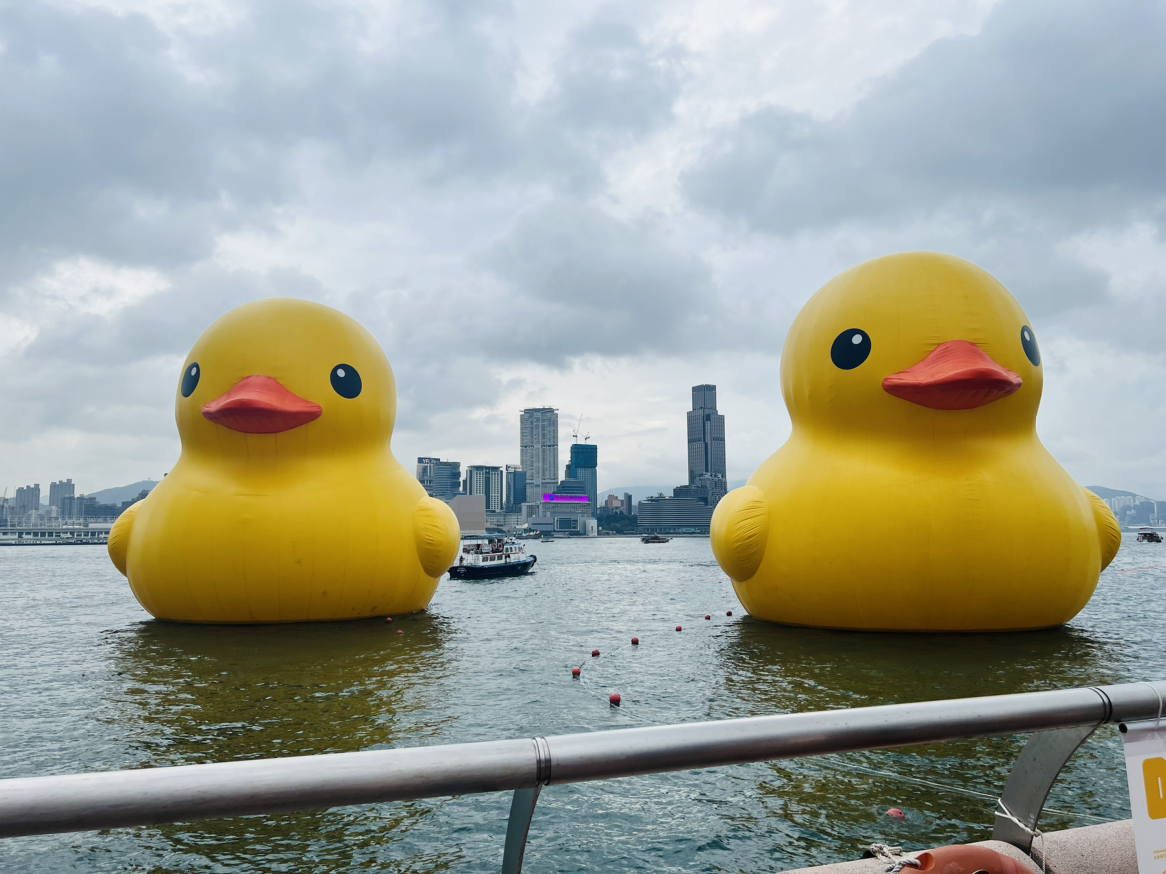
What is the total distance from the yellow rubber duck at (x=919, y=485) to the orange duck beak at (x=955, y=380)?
0.9 inches

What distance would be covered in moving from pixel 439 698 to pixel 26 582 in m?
36.0

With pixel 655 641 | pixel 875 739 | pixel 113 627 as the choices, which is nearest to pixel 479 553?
pixel 113 627

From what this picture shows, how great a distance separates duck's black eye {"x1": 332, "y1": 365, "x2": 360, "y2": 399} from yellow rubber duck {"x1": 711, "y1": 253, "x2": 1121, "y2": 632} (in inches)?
256

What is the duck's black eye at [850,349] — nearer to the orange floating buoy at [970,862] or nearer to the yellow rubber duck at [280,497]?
the yellow rubber duck at [280,497]

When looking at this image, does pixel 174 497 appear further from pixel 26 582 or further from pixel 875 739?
pixel 26 582

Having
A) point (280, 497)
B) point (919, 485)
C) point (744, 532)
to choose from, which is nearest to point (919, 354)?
point (919, 485)

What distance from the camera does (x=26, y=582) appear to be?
35.6 m

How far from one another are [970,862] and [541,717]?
21.0ft

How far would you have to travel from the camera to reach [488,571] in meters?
34.0

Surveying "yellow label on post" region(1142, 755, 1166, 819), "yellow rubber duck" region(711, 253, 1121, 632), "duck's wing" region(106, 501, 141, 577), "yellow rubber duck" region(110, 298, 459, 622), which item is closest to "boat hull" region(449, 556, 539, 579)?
"duck's wing" region(106, 501, 141, 577)

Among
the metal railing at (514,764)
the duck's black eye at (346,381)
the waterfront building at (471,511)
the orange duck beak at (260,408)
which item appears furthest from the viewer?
the waterfront building at (471,511)

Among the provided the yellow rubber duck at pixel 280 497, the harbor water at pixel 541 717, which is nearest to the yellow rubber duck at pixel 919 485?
the harbor water at pixel 541 717

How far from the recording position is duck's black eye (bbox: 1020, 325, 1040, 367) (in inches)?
453

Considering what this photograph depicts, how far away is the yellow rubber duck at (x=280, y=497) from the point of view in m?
12.3
